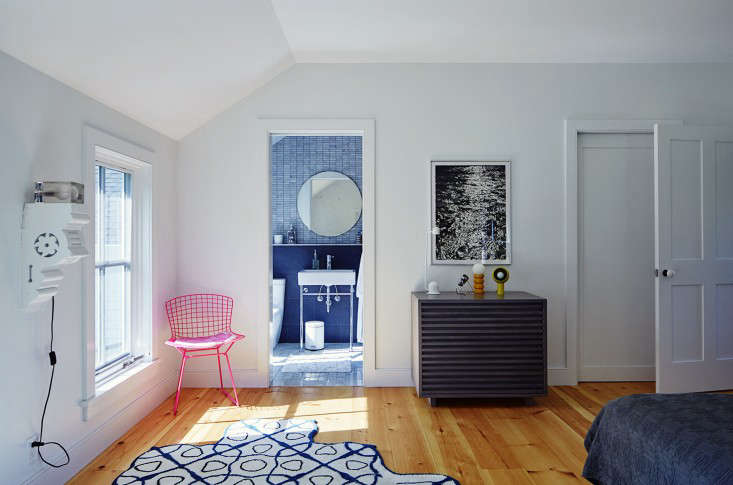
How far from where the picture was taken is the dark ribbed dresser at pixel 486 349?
130 inches

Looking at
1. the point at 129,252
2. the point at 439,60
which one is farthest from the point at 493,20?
the point at 129,252

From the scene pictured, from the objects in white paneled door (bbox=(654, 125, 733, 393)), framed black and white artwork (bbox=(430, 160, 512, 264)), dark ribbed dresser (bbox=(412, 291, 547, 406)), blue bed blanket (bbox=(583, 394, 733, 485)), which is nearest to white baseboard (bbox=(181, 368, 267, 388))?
dark ribbed dresser (bbox=(412, 291, 547, 406))

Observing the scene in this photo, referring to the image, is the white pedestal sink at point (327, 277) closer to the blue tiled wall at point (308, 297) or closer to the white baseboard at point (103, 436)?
the blue tiled wall at point (308, 297)

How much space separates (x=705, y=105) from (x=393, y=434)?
12.0ft

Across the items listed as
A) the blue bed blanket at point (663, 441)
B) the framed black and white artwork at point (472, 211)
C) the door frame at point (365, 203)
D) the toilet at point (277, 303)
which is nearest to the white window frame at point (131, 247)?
the door frame at point (365, 203)

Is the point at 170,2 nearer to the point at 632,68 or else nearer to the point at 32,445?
the point at 32,445

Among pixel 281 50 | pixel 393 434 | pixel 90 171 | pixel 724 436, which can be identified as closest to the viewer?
pixel 724 436

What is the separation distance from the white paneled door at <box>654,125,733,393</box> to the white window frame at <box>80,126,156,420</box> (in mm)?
3643

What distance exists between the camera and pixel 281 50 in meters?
3.49

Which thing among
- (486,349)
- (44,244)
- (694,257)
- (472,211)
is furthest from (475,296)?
(44,244)

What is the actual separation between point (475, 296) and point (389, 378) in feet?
3.24

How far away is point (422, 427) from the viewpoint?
299cm

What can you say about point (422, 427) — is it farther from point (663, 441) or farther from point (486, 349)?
point (663, 441)

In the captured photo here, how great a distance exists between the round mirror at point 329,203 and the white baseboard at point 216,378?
2.05 metres
